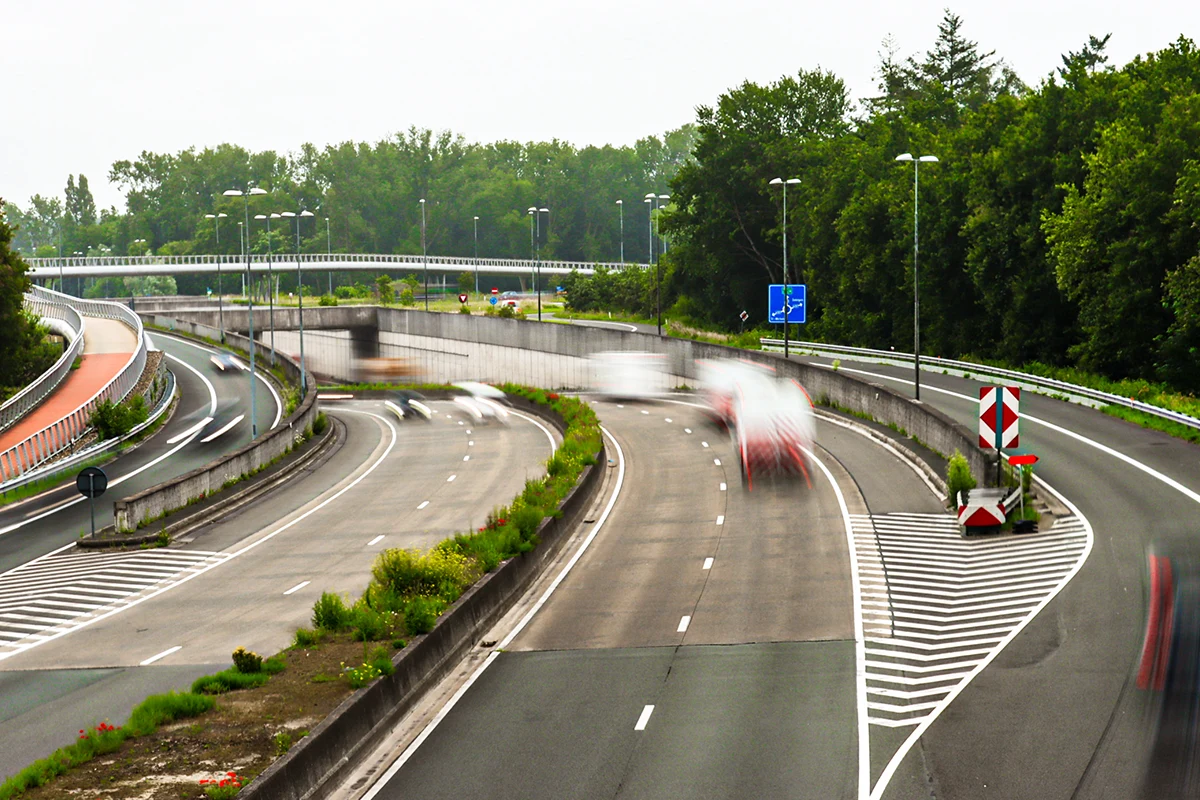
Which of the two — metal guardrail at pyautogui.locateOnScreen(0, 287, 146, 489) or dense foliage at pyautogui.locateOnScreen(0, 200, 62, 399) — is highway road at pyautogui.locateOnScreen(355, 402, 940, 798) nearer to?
metal guardrail at pyautogui.locateOnScreen(0, 287, 146, 489)

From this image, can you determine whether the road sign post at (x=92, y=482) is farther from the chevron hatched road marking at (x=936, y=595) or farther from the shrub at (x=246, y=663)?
the chevron hatched road marking at (x=936, y=595)

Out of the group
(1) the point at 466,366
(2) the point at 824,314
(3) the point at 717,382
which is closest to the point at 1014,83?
(2) the point at 824,314

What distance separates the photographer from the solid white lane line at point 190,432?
55031 millimetres

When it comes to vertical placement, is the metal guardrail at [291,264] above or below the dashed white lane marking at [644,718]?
above

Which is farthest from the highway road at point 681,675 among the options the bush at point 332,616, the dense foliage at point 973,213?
the dense foliage at point 973,213

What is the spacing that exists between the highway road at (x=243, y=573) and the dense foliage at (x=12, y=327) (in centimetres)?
1872

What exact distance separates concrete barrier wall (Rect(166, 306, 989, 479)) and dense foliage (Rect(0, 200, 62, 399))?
1257 inches

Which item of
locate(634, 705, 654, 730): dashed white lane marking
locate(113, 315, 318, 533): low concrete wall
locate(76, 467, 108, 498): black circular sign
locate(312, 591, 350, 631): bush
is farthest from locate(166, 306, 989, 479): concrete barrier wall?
locate(76, 467, 108, 498): black circular sign

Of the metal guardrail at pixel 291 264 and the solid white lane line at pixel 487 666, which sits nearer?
the solid white lane line at pixel 487 666

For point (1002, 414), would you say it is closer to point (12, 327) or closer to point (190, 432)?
point (190, 432)

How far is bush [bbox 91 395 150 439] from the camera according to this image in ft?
171

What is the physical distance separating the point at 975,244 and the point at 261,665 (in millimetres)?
51248

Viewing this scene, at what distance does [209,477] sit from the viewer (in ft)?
134

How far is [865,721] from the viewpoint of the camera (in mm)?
15992
